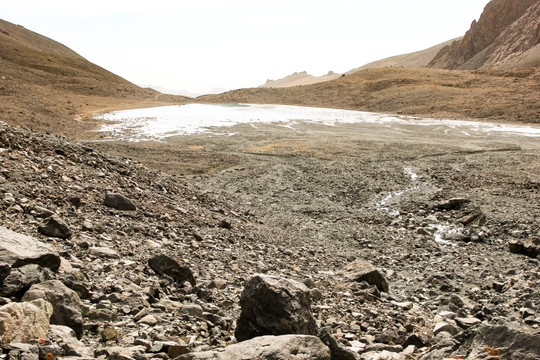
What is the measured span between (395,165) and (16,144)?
1411 cm

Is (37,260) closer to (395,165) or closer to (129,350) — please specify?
(129,350)

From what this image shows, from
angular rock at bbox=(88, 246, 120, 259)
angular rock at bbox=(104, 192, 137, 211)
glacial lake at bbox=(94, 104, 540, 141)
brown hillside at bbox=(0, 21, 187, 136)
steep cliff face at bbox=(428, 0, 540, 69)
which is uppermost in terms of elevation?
steep cliff face at bbox=(428, 0, 540, 69)

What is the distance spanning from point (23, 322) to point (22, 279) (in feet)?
2.72

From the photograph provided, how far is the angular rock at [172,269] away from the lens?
6125mm

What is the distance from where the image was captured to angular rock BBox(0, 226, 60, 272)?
172 inches

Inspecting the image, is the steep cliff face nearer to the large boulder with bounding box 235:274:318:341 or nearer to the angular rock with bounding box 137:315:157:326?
the large boulder with bounding box 235:274:318:341

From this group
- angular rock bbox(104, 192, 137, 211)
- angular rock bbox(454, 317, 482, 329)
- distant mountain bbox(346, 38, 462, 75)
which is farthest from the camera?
distant mountain bbox(346, 38, 462, 75)

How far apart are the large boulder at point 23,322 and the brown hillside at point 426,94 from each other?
35993 mm

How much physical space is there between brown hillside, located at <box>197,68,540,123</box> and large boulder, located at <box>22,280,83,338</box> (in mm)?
35586

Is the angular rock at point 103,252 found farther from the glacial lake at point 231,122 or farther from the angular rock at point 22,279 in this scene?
the glacial lake at point 231,122

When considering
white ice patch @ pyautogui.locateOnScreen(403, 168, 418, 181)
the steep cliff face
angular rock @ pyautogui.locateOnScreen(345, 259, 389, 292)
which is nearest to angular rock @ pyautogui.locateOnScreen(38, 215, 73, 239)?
angular rock @ pyautogui.locateOnScreen(345, 259, 389, 292)

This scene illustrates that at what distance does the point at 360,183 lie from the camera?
1614 cm

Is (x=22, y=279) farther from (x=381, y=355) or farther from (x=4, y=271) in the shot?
(x=381, y=355)

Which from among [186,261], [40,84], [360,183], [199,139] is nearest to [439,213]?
[360,183]
